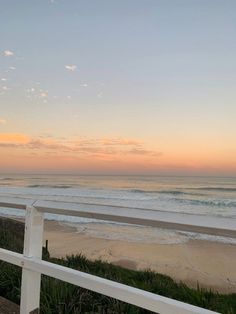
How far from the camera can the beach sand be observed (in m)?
10.1

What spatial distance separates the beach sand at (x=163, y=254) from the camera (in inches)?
396

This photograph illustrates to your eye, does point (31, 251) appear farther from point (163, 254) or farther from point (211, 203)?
point (211, 203)

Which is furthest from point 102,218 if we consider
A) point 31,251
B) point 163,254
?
point 163,254

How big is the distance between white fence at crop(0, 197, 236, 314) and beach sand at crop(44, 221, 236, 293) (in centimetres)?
716

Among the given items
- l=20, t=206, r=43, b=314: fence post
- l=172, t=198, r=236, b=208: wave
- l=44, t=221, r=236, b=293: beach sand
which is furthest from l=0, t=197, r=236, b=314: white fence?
l=172, t=198, r=236, b=208: wave

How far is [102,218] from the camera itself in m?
2.09

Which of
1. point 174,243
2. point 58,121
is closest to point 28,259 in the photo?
point 174,243

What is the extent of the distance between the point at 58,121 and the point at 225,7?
40.2ft

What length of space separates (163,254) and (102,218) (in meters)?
11.3

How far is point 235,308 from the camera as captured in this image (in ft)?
16.7

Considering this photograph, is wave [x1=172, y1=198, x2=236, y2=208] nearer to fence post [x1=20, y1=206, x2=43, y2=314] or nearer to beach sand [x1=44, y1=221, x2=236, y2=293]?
beach sand [x1=44, y1=221, x2=236, y2=293]

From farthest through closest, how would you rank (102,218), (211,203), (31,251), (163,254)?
(211,203) < (163,254) < (31,251) < (102,218)

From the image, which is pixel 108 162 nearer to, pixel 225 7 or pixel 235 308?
pixel 225 7

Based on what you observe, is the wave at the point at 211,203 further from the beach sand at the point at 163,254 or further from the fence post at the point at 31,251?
the fence post at the point at 31,251
